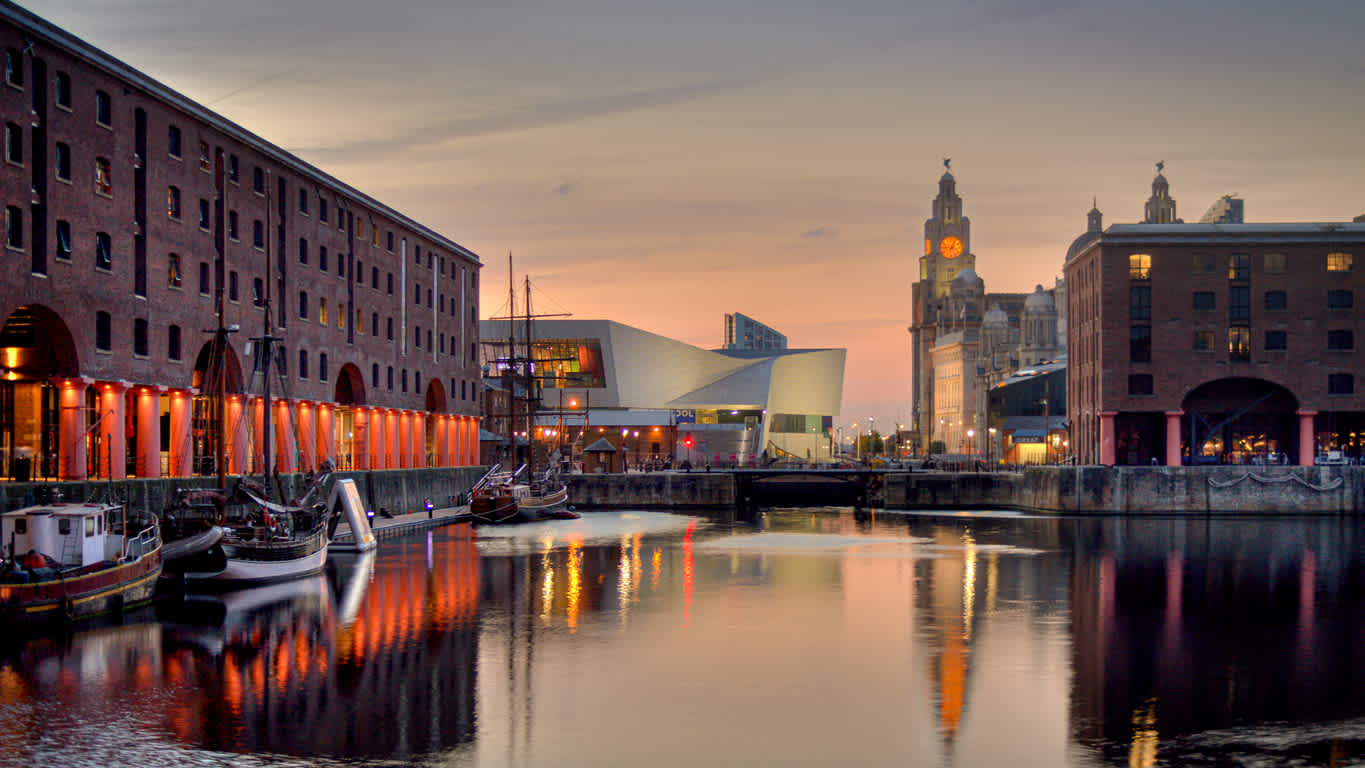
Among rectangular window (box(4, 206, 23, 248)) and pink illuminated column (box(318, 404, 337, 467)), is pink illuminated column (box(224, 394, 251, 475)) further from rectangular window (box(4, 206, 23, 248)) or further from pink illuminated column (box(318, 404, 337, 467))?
rectangular window (box(4, 206, 23, 248))

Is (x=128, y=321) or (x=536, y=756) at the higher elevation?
(x=128, y=321)

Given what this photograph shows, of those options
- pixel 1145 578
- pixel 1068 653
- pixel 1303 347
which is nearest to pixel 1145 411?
pixel 1303 347

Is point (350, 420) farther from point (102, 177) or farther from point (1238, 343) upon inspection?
point (1238, 343)

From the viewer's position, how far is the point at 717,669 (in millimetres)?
36312

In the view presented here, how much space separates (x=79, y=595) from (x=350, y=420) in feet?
174

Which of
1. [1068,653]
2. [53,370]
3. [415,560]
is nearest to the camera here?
[1068,653]

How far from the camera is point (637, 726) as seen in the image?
97.0 ft

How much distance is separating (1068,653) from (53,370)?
146 ft

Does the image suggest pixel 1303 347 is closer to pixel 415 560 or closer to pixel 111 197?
pixel 415 560

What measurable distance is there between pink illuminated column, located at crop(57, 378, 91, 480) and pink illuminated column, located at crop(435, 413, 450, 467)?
51368 millimetres

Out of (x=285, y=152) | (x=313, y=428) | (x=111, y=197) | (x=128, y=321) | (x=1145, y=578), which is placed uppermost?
(x=285, y=152)

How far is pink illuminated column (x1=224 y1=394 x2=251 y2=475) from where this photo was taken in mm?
73750

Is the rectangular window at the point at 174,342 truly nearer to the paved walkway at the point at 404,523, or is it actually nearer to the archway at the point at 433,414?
Answer: the paved walkway at the point at 404,523

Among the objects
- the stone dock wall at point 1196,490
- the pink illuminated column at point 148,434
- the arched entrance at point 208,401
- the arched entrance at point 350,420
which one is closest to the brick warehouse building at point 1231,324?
the stone dock wall at point 1196,490
